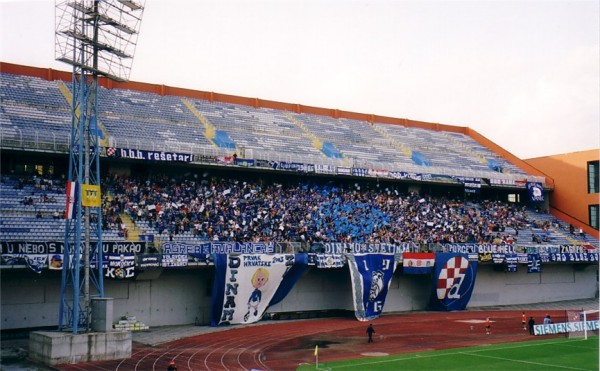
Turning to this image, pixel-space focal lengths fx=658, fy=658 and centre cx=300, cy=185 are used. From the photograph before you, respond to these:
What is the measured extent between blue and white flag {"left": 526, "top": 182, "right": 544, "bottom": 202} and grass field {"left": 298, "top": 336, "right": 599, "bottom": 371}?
2697 centimetres

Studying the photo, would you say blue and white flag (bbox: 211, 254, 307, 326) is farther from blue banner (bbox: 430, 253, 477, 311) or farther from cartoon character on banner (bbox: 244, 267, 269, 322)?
blue banner (bbox: 430, 253, 477, 311)

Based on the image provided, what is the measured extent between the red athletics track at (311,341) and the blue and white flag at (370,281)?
865mm

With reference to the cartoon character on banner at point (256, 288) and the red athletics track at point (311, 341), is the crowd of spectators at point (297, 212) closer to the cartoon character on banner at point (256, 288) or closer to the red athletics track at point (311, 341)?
the cartoon character on banner at point (256, 288)

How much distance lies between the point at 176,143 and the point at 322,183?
39.0ft

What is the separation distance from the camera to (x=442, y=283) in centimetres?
4547

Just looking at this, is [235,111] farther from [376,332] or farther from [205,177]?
[376,332]

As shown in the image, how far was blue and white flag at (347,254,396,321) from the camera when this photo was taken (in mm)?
41062

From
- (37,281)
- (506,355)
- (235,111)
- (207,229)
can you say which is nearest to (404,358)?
(506,355)

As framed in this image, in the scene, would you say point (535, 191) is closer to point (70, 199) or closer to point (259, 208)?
point (259, 208)

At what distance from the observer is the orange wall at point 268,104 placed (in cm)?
Answer: 4825

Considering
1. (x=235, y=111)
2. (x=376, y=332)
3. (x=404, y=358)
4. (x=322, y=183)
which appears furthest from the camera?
(x=235, y=111)

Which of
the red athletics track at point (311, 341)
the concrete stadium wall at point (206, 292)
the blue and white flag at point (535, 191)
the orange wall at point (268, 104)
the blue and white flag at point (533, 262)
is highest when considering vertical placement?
the orange wall at point (268, 104)

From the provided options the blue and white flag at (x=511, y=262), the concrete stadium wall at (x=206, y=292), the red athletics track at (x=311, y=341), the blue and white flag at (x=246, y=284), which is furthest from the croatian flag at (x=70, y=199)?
the blue and white flag at (x=511, y=262)

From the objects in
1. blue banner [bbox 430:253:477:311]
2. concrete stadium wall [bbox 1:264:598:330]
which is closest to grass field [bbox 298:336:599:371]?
blue banner [bbox 430:253:477:311]
